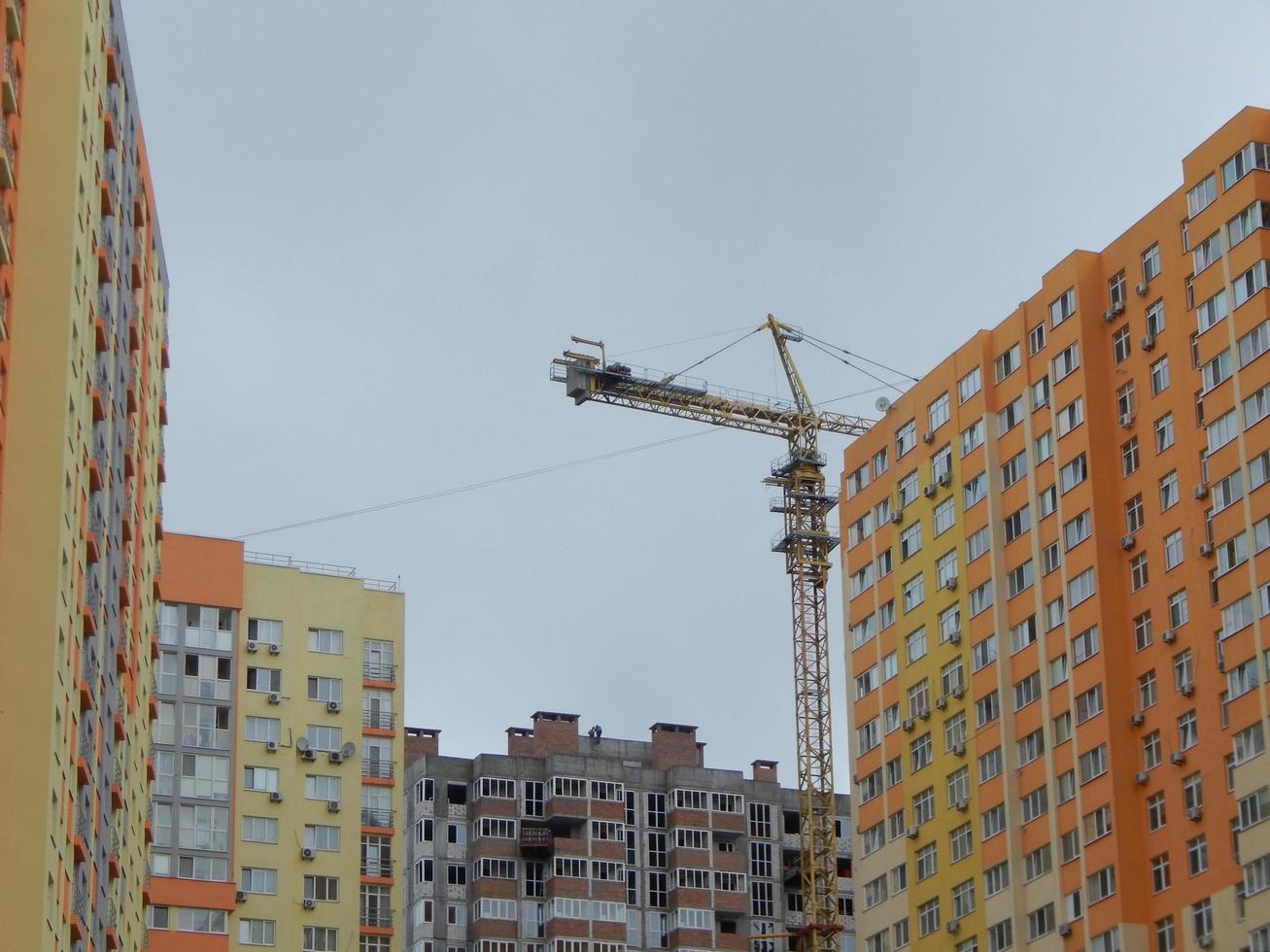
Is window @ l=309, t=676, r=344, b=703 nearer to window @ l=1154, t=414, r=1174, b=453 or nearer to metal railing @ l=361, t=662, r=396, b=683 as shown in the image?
metal railing @ l=361, t=662, r=396, b=683

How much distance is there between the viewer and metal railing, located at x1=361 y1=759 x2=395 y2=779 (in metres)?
140

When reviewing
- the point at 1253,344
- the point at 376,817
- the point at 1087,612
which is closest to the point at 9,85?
the point at 1253,344

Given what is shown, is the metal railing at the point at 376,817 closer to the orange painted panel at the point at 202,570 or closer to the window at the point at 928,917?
the orange painted panel at the point at 202,570

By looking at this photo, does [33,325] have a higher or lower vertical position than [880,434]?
lower

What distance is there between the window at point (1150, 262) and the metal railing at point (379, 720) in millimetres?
56462

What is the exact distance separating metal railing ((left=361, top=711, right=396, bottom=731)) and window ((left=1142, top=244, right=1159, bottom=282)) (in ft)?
185

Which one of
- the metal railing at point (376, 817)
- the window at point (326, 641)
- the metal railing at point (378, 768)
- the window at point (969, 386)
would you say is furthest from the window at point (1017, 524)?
the metal railing at point (376, 817)

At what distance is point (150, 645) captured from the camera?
4358 inches

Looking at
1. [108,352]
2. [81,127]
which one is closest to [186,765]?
[108,352]

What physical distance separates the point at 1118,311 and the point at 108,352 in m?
39.4

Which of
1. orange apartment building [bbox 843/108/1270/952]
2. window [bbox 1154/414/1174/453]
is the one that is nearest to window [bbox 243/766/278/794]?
orange apartment building [bbox 843/108/1270/952]

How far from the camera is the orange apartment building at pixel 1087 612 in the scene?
91812 mm

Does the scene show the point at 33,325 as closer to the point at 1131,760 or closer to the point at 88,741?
the point at 88,741

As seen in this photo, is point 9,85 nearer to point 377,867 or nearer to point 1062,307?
point 1062,307
